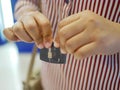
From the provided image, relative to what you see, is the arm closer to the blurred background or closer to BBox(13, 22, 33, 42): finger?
BBox(13, 22, 33, 42): finger

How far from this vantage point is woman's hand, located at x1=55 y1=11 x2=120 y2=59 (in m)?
0.39

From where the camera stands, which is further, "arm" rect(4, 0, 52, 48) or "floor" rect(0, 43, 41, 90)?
"floor" rect(0, 43, 41, 90)

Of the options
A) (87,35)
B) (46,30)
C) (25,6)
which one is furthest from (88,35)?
(25,6)

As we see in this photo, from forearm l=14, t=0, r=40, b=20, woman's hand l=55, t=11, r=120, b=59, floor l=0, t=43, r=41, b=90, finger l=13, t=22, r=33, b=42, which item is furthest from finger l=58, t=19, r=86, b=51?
floor l=0, t=43, r=41, b=90

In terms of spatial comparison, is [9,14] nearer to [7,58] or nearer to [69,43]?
[7,58]

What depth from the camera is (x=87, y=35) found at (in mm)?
388

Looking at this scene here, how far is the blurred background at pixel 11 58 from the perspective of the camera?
3.93 feet

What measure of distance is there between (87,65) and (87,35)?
→ 0.15 metres

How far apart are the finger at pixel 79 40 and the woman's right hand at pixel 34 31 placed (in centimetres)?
9

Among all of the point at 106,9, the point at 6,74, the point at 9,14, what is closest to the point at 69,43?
the point at 106,9

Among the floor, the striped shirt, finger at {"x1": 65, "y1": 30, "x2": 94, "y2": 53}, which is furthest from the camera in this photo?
the floor

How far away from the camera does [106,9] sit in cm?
49

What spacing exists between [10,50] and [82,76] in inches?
39.4

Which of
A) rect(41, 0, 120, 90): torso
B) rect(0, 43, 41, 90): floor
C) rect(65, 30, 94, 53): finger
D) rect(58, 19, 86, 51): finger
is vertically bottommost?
rect(0, 43, 41, 90): floor
